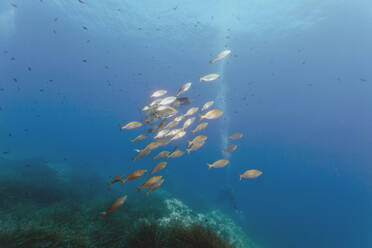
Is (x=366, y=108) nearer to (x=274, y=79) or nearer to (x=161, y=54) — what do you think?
(x=274, y=79)

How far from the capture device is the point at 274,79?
172 ft

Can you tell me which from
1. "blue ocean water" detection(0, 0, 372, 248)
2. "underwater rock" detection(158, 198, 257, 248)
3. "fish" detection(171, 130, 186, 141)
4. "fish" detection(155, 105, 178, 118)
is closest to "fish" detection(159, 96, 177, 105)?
"fish" detection(155, 105, 178, 118)

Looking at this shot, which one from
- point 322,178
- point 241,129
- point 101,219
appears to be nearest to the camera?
point 101,219

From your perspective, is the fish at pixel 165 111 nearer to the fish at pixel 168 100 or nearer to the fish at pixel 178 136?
the fish at pixel 168 100

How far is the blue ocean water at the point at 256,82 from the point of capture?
2616cm

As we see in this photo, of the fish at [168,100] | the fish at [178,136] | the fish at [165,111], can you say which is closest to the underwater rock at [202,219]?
the fish at [178,136]

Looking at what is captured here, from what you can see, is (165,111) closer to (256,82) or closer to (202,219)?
(202,219)

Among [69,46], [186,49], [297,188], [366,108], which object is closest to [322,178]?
[297,188]

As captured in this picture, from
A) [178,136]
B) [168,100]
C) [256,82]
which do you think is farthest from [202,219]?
[256,82]

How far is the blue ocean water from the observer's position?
2616 centimetres

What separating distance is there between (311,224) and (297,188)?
87.3 ft

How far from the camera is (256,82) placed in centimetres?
5362

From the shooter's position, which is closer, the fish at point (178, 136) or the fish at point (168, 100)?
the fish at point (178, 136)

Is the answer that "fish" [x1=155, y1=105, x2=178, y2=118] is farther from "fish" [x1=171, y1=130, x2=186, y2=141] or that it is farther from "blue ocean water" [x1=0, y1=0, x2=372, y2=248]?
"blue ocean water" [x1=0, y1=0, x2=372, y2=248]
